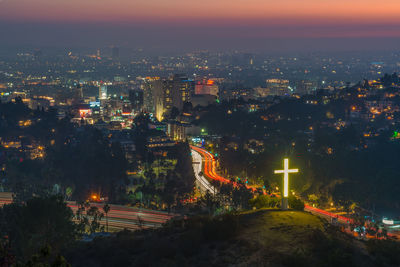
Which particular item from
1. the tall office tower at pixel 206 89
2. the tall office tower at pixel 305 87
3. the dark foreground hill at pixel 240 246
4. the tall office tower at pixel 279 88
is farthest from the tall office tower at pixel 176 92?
the dark foreground hill at pixel 240 246

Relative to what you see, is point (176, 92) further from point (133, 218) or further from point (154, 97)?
point (133, 218)

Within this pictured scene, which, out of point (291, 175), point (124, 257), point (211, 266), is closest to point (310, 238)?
point (211, 266)

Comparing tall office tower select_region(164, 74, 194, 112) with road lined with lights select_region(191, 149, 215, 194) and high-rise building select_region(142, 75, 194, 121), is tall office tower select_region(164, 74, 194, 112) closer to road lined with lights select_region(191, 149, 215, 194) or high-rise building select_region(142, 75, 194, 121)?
high-rise building select_region(142, 75, 194, 121)

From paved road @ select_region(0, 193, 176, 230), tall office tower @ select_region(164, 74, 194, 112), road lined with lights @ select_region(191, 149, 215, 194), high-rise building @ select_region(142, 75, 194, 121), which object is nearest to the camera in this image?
paved road @ select_region(0, 193, 176, 230)

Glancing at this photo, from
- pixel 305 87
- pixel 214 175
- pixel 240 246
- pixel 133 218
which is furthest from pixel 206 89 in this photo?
pixel 240 246

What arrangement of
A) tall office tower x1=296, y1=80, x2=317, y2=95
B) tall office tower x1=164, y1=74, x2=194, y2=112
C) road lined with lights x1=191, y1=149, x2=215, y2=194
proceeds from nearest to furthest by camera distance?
road lined with lights x1=191, y1=149, x2=215, y2=194
tall office tower x1=164, y1=74, x2=194, y2=112
tall office tower x1=296, y1=80, x2=317, y2=95

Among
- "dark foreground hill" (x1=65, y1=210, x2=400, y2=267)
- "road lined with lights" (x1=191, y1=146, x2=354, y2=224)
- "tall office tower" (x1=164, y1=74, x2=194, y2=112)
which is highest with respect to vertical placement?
"dark foreground hill" (x1=65, y1=210, x2=400, y2=267)

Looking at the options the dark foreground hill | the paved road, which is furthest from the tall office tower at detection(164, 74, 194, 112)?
the dark foreground hill
